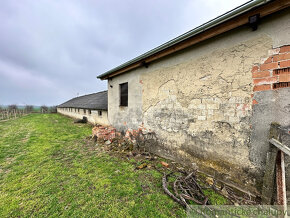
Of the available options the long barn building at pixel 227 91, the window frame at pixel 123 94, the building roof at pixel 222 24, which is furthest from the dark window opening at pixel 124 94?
the building roof at pixel 222 24

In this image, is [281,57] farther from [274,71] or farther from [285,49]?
[274,71]

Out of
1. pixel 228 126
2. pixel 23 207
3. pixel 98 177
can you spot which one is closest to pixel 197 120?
pixel 228 126

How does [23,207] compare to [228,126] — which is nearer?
[23,207]

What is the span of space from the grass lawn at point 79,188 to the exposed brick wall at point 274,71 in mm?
2674

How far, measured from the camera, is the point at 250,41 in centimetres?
207

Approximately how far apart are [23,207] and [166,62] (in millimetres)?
4545

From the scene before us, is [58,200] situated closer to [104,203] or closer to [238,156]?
[104,203]

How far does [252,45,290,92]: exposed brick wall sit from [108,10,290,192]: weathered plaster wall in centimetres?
8

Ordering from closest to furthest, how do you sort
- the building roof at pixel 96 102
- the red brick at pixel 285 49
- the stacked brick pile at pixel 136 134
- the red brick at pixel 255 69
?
the red brick at pixel 285 49 < the red brick at pixel 255 69 < the stacked brick pile at pixel 136 134 < the building roof at pixel 96 102

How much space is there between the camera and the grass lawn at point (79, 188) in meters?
1.83

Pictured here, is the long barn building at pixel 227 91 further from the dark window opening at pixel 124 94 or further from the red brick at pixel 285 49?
the dark window opening at pixel 124 94

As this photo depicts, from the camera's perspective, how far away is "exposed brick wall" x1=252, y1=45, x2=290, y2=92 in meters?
1.76

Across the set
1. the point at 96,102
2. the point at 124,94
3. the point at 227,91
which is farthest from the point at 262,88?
the point at 96,102

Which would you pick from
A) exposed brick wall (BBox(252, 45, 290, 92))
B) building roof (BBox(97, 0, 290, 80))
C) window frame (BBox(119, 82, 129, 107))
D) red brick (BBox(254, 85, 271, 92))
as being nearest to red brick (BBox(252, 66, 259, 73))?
exposed brick wall (BBox(252, 45, 290, 92))
